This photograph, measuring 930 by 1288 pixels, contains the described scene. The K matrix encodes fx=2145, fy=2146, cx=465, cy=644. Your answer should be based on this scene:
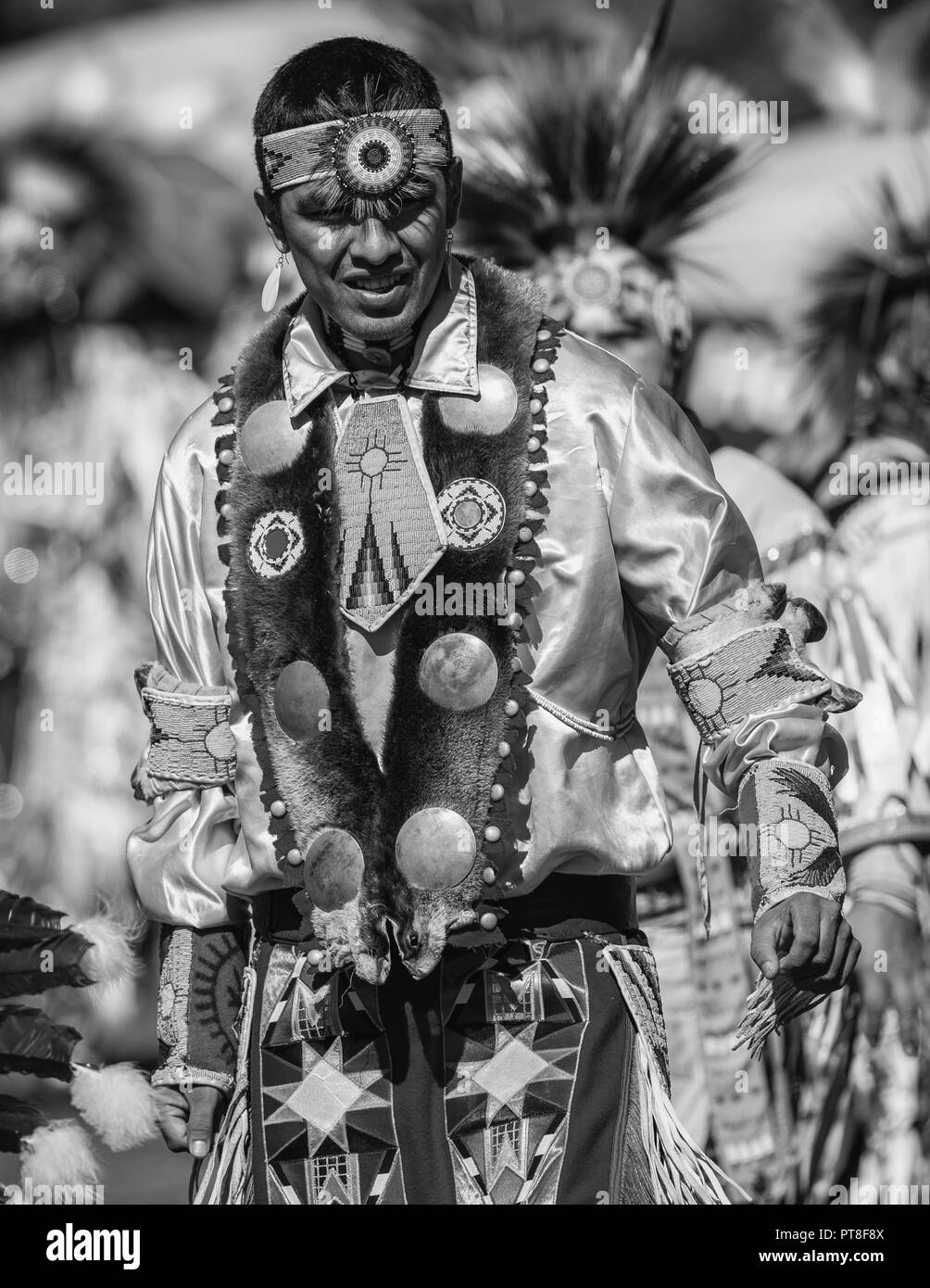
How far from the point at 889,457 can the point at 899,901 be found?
1.21 meters

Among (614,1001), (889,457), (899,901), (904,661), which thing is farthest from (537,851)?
(889,457)

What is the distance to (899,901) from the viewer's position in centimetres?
404

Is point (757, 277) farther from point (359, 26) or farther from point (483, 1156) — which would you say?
point (483, 1156)

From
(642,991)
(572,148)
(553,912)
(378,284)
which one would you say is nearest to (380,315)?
(378,284)

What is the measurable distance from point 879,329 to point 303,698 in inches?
121

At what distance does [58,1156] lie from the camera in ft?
9.29

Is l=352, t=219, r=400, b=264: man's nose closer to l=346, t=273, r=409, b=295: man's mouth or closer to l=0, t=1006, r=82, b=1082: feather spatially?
l=346, t=273, r=409, b=295: man's mouth

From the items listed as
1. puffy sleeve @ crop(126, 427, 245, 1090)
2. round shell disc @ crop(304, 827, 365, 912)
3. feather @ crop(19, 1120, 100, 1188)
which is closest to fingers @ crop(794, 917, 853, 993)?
round shell disc @ crop(304, 827, 365, 912)

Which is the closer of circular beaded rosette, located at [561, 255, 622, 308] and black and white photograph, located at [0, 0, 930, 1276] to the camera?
black and white photograph, located at [0, 0, 930, 1276]

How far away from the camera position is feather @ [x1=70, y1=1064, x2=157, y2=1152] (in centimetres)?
271

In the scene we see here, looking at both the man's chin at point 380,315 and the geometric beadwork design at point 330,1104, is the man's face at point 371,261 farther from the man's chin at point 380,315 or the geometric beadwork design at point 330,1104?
the geometric beadwork design at point 330,1104

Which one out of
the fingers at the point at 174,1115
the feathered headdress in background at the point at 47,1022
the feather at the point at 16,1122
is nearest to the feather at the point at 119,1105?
the feathered headdress in background at the point at 47,1022

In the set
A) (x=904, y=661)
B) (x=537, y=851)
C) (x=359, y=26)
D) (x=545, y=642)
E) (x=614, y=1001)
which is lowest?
(x=614, y=1001)

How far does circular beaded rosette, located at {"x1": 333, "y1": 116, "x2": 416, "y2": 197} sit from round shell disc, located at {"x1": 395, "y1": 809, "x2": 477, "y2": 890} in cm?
65
